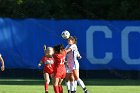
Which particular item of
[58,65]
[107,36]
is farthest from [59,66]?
[107,36]

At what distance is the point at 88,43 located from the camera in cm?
3212

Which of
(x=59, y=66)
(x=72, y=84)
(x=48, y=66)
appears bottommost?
(x=72, y=84)

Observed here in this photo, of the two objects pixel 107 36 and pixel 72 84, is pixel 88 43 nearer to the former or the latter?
pixel 107 36

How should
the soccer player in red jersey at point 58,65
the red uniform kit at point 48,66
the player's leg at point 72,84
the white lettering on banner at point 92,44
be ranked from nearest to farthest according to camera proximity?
1. the soccer player in red jersey at point 58,65
2. the player's leg at point 72,84
3. the red uniform kit at point 48,66
4. the white lettering on banner at point 92,44

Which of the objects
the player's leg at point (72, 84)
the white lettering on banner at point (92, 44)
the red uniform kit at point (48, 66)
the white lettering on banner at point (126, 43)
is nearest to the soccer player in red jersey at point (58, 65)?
the player's leg at point (72, 84)

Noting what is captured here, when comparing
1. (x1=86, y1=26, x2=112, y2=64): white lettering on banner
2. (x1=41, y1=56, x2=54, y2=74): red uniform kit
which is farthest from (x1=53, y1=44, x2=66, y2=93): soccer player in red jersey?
(x1=86, y1=26, x2=112, y2=64): white lettering on banner

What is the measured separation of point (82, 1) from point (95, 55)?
15.3 ft

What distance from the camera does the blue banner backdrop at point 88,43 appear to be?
32.0m

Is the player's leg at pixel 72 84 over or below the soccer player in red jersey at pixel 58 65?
below

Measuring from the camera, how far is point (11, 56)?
106 ft

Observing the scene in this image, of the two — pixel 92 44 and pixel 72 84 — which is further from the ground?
pixel 92 44

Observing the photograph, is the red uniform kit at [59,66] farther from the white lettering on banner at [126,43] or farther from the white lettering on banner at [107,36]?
the white lettering on banner at [126,43]

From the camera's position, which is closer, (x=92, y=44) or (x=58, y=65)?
(x=58, y=65)

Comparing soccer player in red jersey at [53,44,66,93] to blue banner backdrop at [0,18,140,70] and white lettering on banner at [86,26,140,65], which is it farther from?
white lettering on banner at [86,26,140,65]
